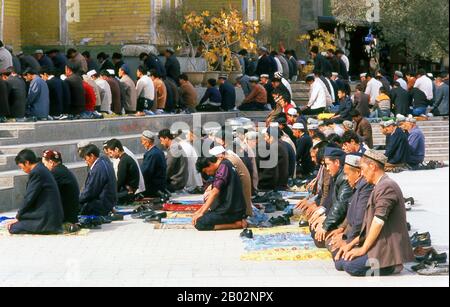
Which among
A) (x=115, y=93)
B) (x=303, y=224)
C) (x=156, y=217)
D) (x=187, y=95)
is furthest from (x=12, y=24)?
(x=303, y=224)

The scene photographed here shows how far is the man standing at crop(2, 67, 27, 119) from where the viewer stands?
17.5m

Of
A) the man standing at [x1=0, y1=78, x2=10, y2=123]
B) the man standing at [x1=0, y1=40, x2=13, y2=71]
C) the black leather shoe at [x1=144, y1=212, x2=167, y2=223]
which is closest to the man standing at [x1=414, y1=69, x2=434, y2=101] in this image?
the man standing at [x1=0, y1=40, x2=13, y2=71]

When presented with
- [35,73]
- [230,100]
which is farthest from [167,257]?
[230,100]

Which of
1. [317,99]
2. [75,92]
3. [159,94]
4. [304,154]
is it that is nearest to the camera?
[304,154]

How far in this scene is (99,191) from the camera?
43.7ft

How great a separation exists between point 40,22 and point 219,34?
5.34m

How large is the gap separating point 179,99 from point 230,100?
2.09m

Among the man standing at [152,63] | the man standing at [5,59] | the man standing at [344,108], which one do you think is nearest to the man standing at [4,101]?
the man standing at [5,59]

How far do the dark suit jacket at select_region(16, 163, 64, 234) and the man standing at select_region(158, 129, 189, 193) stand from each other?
4.77m

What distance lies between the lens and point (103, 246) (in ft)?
37.2

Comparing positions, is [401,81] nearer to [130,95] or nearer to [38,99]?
[130,95]

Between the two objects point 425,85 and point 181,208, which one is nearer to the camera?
point 181,208

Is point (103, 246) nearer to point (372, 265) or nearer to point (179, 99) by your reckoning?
point (372, 265)

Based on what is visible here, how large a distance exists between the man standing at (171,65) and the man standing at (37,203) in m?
12.4
